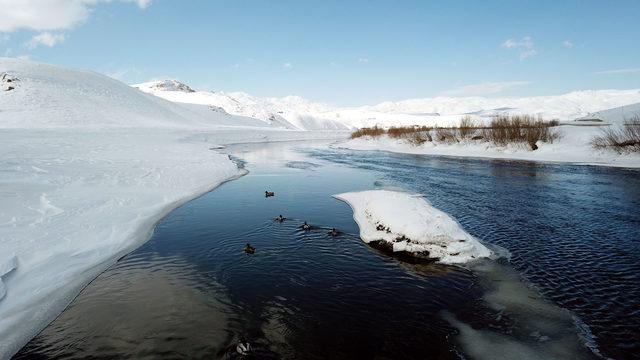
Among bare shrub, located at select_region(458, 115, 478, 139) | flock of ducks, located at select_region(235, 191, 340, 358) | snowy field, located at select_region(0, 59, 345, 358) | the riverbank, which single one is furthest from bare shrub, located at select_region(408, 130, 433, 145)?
flock of ducks, located at select_region(235, 191, 340, 358)

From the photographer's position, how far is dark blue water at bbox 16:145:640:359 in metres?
7.02

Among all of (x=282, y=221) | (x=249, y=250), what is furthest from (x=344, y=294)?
(x=282, y=221)

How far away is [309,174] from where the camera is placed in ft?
94.1

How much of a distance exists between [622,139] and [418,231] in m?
32.2

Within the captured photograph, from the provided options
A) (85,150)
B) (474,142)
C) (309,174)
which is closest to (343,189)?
(309,174)

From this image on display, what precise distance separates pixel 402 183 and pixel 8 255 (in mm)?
19166

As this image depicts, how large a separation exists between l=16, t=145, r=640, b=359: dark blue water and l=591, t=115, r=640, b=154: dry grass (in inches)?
832

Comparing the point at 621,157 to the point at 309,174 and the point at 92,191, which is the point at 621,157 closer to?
the point at 309,174

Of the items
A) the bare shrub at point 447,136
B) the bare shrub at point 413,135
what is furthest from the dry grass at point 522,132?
the bare shrub at point 413,135

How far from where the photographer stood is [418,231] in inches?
474

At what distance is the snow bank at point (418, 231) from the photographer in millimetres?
11172

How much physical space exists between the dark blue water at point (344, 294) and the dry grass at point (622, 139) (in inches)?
832

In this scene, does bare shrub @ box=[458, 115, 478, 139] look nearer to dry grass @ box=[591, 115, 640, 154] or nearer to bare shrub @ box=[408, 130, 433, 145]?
bare shrub @ box=[408, 130, 433, 145]

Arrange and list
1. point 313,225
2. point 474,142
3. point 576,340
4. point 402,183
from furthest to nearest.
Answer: point 474,142
point 402,183
point 313,225
point 576,340
